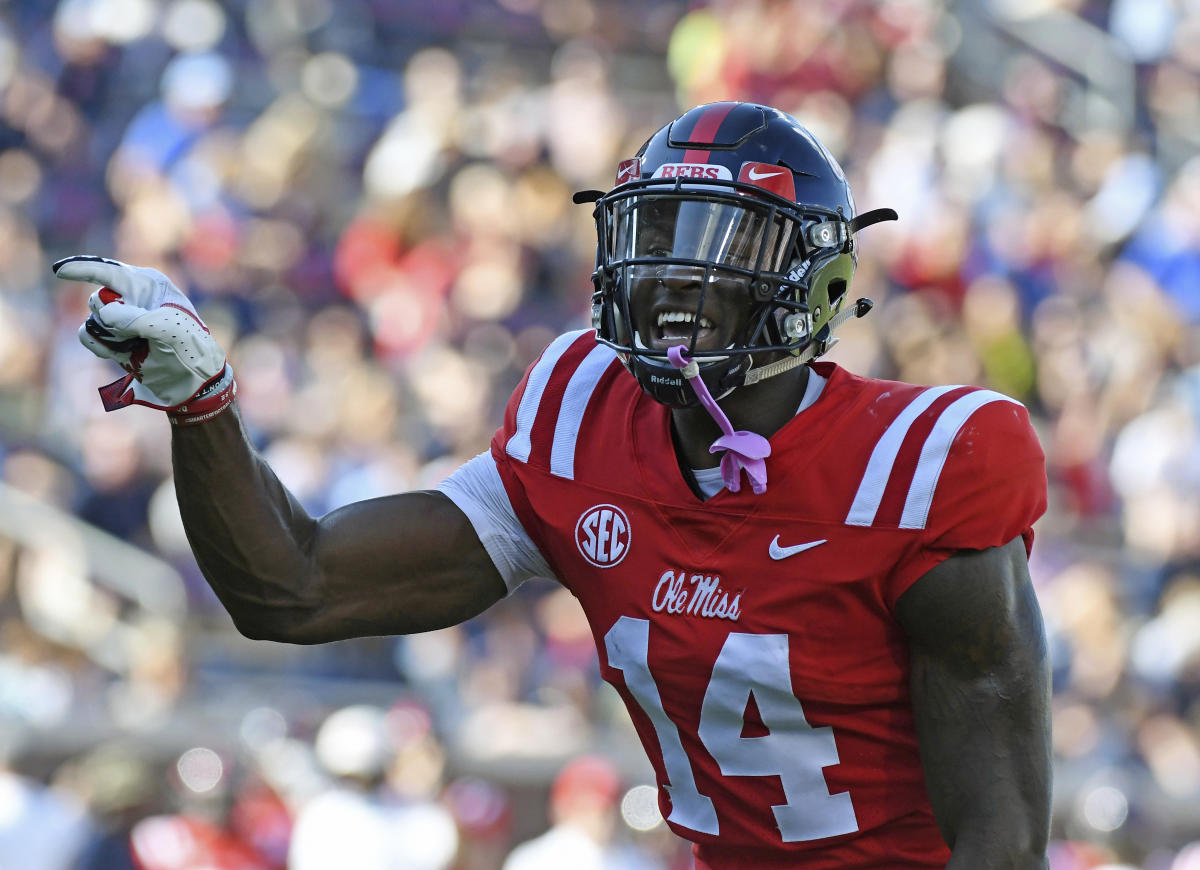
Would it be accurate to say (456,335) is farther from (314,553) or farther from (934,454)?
(934,454)

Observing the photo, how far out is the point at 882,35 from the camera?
10.5 metres

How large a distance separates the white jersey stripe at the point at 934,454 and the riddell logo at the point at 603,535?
47cm

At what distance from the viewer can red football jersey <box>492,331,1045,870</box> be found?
264cm

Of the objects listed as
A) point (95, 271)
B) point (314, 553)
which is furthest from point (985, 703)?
point (95, 271)

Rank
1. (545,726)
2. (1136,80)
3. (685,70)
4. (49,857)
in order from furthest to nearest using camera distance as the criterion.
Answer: (1136,80) → (685,70) → (545,726) → (49,857)

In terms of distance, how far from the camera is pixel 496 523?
3035 millimetres

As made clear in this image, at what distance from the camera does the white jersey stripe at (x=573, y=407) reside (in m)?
2.97

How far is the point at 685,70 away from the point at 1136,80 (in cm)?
291

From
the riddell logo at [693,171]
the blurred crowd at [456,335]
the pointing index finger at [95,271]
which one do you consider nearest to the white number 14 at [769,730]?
the riddell logo at [693,171]

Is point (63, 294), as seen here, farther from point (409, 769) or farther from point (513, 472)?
point (513, 472)

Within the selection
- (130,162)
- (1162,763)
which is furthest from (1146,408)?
(130,162)

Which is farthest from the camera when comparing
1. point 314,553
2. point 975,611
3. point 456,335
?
point 456,335

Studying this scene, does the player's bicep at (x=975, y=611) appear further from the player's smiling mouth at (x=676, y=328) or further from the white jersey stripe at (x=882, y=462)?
the player's smiling mouth at (x=676, y=328)

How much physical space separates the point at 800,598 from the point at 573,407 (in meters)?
0.58
